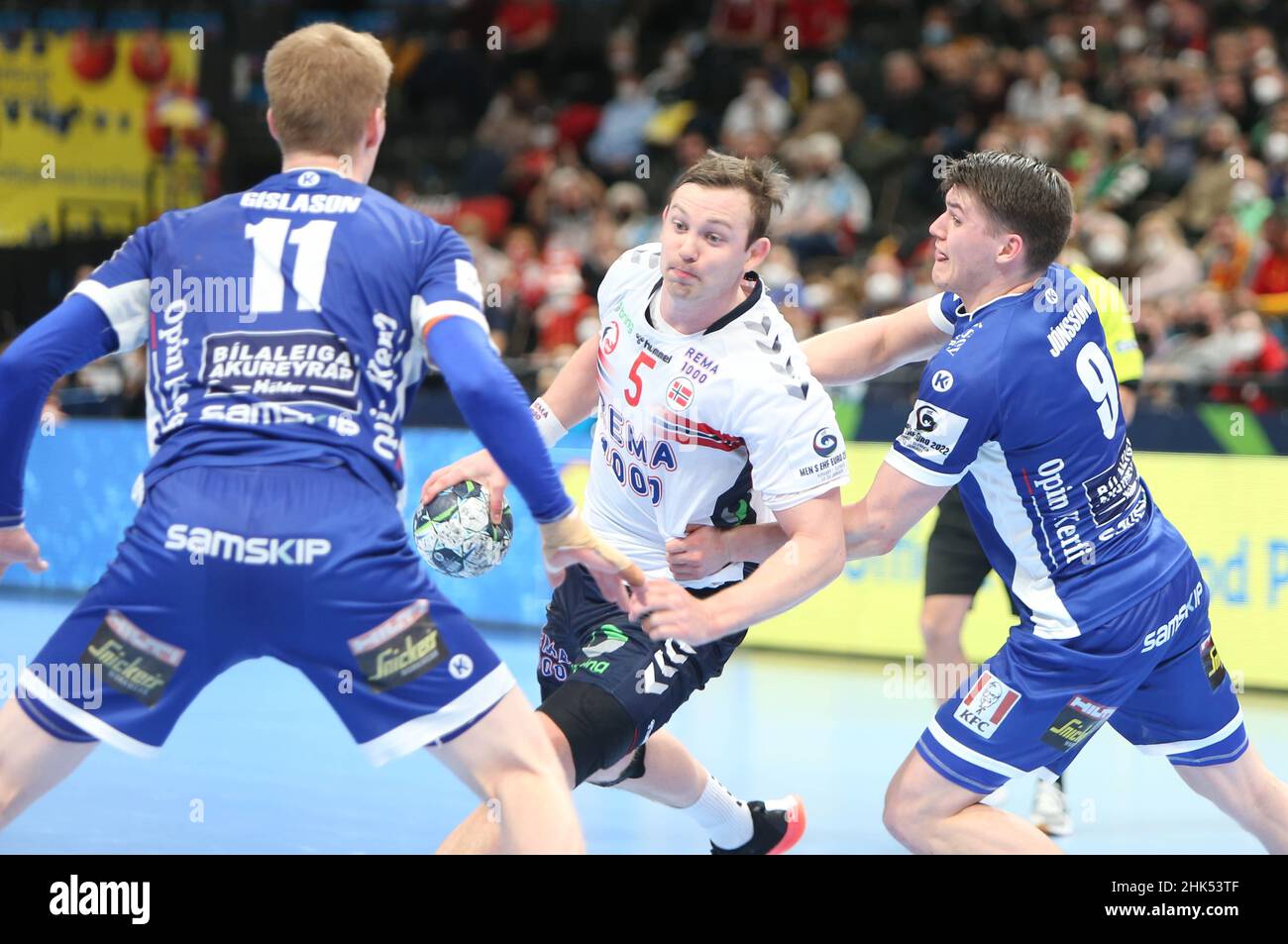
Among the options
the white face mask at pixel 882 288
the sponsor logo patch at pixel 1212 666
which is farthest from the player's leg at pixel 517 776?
the white face mask at pixel 882 288

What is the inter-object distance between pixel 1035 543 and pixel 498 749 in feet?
4.94

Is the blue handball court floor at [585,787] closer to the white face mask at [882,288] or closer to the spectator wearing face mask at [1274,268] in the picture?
the spectator wearing face mask at [1274,268]

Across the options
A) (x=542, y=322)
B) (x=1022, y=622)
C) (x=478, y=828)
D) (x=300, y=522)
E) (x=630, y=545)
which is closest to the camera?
(x=300, y=522)

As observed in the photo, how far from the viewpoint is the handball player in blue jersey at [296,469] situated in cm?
309

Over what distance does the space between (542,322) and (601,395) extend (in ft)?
26.3

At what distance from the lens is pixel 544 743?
3266mm

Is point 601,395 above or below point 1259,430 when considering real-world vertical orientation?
above

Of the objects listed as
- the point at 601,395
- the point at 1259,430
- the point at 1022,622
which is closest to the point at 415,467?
the point at 1259,430

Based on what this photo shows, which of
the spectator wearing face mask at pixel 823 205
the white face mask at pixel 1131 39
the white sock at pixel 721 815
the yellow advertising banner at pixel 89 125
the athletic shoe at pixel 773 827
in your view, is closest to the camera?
the white sock at pixel 721 815

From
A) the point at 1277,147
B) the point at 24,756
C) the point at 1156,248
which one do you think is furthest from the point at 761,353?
the point at 1277,147

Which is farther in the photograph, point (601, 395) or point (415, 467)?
point (415, 467)

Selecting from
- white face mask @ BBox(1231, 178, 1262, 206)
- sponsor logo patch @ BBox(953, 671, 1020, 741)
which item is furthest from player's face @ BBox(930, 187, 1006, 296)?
white face mask @ BBox(1231, 178, 1262, 206)

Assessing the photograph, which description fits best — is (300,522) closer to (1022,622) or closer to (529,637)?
(1022,622)

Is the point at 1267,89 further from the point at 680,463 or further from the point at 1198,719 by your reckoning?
the point at 680,463
